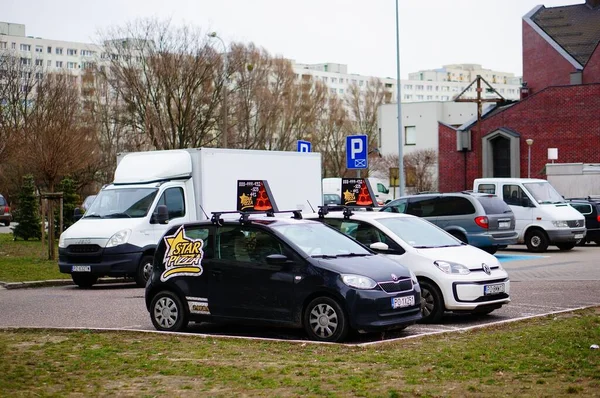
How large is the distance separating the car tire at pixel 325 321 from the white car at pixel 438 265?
2242mm

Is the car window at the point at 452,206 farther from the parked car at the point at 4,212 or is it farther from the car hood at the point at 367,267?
the parked car at the point at 4,212

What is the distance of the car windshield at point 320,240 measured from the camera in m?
12.5

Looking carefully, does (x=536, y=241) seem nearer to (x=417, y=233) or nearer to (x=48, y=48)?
(x=417, y=233)

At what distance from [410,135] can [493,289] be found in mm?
75816

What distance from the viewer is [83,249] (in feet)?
67.2

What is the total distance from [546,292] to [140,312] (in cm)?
718

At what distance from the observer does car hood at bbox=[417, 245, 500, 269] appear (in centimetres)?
1387

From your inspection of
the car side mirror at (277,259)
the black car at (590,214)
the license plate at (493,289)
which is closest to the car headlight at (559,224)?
the black car at (590,214)

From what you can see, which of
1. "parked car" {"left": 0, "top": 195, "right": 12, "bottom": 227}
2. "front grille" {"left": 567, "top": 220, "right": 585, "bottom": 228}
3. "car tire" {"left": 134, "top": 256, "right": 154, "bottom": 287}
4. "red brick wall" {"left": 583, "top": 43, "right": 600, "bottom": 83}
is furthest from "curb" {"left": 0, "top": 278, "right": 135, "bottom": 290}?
"red brick wall" {"left": 583, "top": 43, "right": 600, "bottom": 83}

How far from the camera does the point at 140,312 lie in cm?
1541

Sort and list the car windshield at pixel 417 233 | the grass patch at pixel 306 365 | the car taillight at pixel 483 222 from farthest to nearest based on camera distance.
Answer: the car taillight at pixel 483 222 → the car windshield at pixel 417 233 → the grass patch at pixel 306 365

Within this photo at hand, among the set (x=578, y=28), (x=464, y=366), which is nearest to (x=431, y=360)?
(x=464, y=366)

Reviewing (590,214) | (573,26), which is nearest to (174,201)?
(590,214)

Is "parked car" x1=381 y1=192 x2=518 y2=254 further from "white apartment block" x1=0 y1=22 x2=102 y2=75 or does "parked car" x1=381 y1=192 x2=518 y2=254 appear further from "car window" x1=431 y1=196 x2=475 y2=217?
"white apartment block" x1=0 y1=22 x2=102 y2=75
